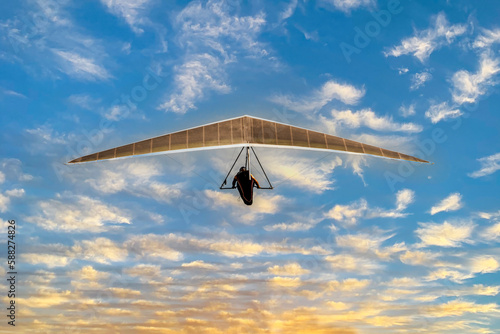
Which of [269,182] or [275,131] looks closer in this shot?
[275,131]

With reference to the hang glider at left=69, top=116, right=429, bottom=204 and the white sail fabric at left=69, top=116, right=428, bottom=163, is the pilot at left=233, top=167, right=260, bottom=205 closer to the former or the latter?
the hang glider at left=69, top=116, right=429, bottom=204

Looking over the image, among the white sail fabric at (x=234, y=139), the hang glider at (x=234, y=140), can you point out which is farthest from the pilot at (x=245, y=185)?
the white sail fabric at (x=234, y=139)

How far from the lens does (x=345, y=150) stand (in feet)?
84.0

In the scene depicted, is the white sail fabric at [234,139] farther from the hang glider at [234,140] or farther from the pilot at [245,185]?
the pilot at [245,185]

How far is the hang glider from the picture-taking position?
24.2 meters

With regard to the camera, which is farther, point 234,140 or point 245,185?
point 245,185

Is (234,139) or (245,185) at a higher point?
(234,139)

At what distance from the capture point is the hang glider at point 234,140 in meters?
24.2

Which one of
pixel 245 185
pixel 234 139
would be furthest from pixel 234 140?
pixel 245 185

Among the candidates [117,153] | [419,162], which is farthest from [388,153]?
[117,153]

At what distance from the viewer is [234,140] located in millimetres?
24328

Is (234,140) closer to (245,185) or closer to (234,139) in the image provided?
(234,139)

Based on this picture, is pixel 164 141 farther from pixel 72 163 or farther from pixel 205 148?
pixel 72 163

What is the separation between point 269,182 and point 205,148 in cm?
501
